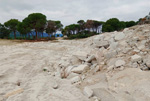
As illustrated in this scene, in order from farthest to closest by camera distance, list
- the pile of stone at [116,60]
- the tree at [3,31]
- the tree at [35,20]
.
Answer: the tree at [3,31]
the tree at [35,20]
the pile of stone at [116,60]

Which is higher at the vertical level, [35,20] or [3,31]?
[35,20]

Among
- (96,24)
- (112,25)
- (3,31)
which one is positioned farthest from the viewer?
(96,24)

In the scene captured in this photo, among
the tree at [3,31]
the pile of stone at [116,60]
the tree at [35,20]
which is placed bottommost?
the pile of stone at [116,60]

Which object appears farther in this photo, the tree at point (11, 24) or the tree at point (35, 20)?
the tree at point (11, 24)

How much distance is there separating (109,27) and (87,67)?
101 feet

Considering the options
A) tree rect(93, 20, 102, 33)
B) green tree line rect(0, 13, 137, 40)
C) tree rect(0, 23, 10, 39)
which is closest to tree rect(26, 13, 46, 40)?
green tree line rect(0, 13, 137, 40)

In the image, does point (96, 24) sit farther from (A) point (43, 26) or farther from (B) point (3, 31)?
(B) point (3, 31)

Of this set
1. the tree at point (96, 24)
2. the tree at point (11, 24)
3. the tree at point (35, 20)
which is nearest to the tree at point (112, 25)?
the tree at point (96, 24)

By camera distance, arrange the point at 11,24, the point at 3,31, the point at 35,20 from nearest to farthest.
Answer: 1. the point at 35,20
2. the point at 11,24
3. the point at 3,31

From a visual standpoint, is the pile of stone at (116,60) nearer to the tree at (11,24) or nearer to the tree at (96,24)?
the tree at (96,24)

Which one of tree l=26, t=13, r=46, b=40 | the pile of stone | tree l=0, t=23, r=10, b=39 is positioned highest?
tree l=26, t=13, r=46, b=40

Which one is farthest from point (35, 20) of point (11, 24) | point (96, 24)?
point (96, 24)

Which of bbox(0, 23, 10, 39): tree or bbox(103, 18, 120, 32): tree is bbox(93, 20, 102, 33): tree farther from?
bbox(0, 23, 10, 39): tree

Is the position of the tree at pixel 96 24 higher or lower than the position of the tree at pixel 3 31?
higher
